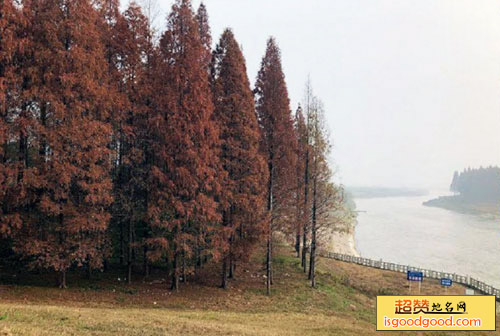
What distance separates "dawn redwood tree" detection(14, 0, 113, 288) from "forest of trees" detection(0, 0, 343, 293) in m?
0.05

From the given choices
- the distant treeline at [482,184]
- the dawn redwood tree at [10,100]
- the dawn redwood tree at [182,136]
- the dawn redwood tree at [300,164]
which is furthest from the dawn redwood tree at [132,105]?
the distant treeline at [482,184]

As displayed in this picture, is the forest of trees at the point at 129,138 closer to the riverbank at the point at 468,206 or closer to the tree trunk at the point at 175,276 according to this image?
the tree trunk at the point at 175,276

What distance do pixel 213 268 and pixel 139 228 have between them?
17.6ft

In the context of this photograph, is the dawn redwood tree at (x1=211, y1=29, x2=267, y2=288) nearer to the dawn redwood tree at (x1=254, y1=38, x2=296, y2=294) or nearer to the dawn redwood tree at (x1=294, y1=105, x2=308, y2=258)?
the dawn redwood tree at (x1=254, y1=38, x2=296, y2=294)

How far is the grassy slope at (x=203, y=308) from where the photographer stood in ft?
31.6

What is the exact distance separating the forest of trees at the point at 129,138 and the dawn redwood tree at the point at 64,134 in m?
0.05

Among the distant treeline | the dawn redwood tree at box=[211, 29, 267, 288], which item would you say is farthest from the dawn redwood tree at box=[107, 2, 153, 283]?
the distant treeline

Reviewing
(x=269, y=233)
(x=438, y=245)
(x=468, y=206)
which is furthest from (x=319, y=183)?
(x=468, y=206)

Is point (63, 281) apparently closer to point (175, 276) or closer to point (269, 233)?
point (175, 276)

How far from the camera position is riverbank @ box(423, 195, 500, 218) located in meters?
106

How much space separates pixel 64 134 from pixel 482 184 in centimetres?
16925

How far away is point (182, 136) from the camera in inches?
588

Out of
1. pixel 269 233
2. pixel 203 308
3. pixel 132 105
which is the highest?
pixel 132 105

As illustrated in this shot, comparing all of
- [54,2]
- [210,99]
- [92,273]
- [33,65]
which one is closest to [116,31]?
[54,2]
